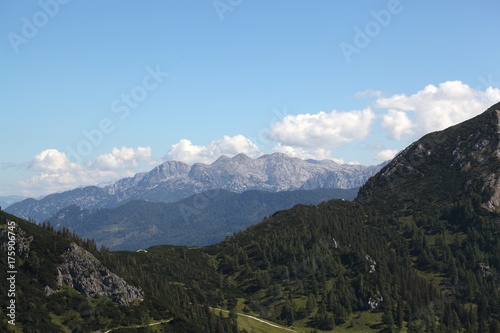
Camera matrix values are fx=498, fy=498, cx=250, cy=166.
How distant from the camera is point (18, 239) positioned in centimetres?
18838

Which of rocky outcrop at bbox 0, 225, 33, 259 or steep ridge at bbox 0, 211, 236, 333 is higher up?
rocky outcrop at bbox 0, 225, 33, 259

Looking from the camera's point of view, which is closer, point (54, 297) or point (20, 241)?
point (54, 297)

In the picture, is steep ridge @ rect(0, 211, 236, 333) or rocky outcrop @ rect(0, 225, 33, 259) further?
rocky outcrop @ rect(0, 225, 33, 259)

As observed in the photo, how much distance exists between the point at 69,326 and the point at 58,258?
38386 millimetres

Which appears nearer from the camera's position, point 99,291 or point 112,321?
point 112,321

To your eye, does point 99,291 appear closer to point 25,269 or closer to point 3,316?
point 25,269

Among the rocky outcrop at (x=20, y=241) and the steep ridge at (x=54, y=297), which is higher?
the rocky outcrop at (x=20, y=241)

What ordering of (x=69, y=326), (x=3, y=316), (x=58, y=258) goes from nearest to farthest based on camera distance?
(x=3, y=316)
(x=69, y=326)
(x=58, y=258)

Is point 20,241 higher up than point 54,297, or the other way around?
point 20,241

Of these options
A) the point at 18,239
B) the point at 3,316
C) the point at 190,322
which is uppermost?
the point at 18,239

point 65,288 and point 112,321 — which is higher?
point 65,288

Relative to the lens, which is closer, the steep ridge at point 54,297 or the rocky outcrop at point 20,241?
the steep ridge at point 54,297

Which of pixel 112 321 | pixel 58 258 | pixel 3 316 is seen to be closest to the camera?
pixel 3 316

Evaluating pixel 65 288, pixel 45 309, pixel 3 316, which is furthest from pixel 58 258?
pixel 3 316
